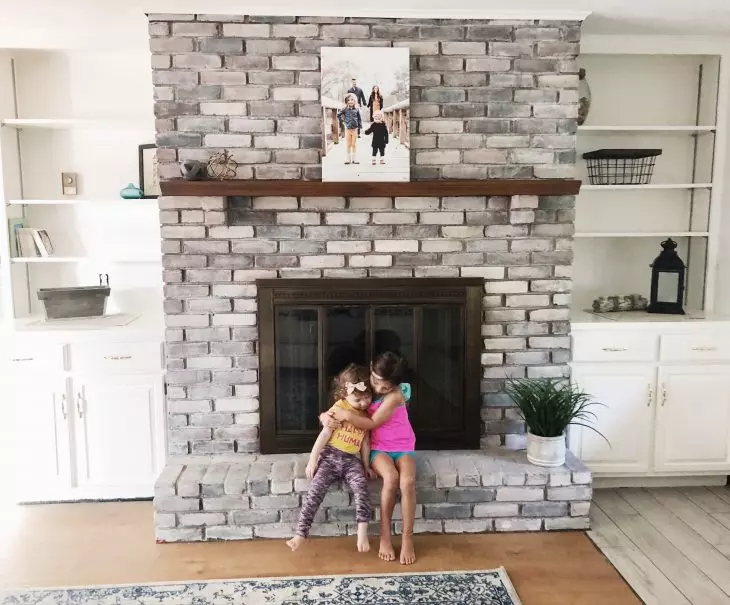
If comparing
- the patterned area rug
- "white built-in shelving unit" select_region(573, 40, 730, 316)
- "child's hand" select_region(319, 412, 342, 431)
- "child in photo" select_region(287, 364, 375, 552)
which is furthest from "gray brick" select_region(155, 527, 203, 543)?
"white built-in shelving unit" select_region(573, 40, 730, 316)

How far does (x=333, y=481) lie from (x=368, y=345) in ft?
2.09

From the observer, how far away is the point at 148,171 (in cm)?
336

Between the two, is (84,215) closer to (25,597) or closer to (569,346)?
(25,597)

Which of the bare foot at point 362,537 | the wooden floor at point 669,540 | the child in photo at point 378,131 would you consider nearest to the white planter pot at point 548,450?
the wooden floor at point 669,540

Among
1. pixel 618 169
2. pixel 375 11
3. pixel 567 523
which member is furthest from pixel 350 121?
pixel 567 523

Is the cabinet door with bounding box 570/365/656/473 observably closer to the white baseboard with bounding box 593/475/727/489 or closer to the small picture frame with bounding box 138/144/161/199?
the white baseboard with bounding box 593/475/727/489

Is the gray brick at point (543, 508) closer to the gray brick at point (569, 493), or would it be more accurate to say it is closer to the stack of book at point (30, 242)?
the gray brick at point (569, 493)

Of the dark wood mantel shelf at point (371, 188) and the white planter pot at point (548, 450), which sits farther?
the white planter pot at point (548, 450)

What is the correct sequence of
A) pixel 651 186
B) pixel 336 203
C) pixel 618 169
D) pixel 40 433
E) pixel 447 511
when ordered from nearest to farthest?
pixel 447 511 < pixel 336 203 < pixel 40 433 < pixel 651 186 < pixel 618 169

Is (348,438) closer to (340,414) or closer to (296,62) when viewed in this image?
(340,414)

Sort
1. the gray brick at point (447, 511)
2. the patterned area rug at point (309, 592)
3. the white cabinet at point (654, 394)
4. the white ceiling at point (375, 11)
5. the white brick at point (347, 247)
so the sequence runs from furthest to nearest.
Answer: the white cabinet at point (654, 394)
the white brick at point (347, 247)
the gray brick at point (447, 511)
the white ceiling at point (375, 11)
the patterned area rug at point (309, 592)

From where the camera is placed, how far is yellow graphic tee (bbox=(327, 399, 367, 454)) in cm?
263

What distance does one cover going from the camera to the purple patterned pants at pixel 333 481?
255cm

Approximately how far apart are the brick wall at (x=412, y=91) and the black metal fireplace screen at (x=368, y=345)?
522 millimetres
